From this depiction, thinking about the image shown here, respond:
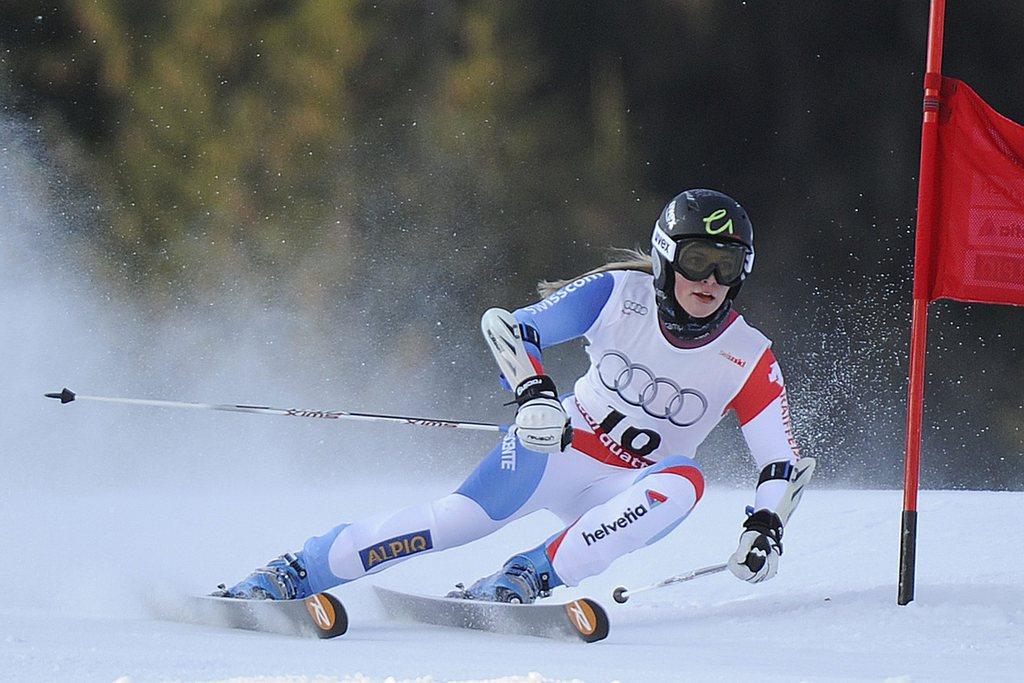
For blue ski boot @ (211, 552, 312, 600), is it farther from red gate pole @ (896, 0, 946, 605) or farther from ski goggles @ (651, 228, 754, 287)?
red gate pole @ (896, 0, 946, 605)

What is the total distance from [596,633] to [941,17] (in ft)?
6.06

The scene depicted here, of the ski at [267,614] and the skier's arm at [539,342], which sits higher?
the skier's arm at [539,342]

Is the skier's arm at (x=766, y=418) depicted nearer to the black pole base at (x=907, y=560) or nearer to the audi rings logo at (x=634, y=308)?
the audi rings logo at (x=634, y=308)

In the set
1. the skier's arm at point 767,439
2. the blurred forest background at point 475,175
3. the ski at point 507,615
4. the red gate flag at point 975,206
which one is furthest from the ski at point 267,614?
the blurred forest background at point 475,175

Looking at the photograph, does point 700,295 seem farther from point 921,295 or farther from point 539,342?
point 921,295

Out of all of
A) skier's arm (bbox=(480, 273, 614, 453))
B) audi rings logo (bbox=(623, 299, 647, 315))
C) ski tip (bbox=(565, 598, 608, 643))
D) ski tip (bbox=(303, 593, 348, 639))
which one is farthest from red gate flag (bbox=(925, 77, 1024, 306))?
ski tip (bbox=(303, 593, 348, 639))

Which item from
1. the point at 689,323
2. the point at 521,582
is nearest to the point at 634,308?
the point at 689,323

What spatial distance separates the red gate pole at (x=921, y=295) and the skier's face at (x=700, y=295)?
63 cm

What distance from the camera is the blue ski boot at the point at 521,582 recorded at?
121 inches

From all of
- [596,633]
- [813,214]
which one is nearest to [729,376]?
[596,633]

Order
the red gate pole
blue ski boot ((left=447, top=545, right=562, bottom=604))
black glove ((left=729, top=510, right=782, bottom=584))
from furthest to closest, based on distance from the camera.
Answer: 1. the red gate pole
2. blue ski boot ((left=447, top=545, right=562, bottom=604))
3. black glove ((left=729, top=510, right=782, bottom=584))

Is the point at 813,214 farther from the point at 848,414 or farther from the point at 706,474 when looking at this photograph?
the point at 706,474

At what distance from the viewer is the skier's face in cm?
287

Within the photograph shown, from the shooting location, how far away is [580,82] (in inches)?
255
